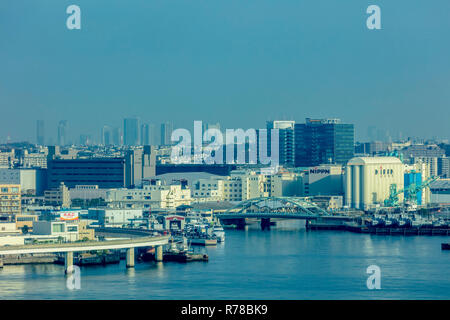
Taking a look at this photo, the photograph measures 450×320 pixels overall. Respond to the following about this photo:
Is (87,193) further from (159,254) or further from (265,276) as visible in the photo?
(265,276)

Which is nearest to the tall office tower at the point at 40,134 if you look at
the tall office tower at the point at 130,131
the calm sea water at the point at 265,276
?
the tall office tower at the point at 130,131

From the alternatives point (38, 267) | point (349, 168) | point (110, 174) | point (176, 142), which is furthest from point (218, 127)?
point (38, 267)

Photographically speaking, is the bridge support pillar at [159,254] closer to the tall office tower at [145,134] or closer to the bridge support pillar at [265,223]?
the bridge support pillar at [265,223]

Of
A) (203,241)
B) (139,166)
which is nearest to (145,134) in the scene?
(139,166)

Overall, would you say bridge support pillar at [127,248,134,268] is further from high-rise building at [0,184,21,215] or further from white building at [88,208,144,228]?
high-rise building at [0,184,21,215]

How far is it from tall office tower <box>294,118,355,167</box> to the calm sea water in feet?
72.2

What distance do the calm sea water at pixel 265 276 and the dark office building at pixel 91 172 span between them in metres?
14.8

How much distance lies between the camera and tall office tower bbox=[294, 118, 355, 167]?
4209 centimetres

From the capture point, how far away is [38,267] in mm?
15805

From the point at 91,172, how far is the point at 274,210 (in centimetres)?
857

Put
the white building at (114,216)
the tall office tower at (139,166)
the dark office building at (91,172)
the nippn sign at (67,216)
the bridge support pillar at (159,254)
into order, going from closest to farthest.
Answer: the bridge support pillar at (159,254) < the nippn sign at (67,216) < the white building at (114,216) < the dark office building at (91,172) < the tall office tower at (139,166)

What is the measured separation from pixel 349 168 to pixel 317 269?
16197 millimetres

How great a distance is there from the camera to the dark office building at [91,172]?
113 ft

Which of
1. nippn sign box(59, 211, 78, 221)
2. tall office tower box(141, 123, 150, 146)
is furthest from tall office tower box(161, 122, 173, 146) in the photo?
nippn sign box(59, 211, 78, 221)
